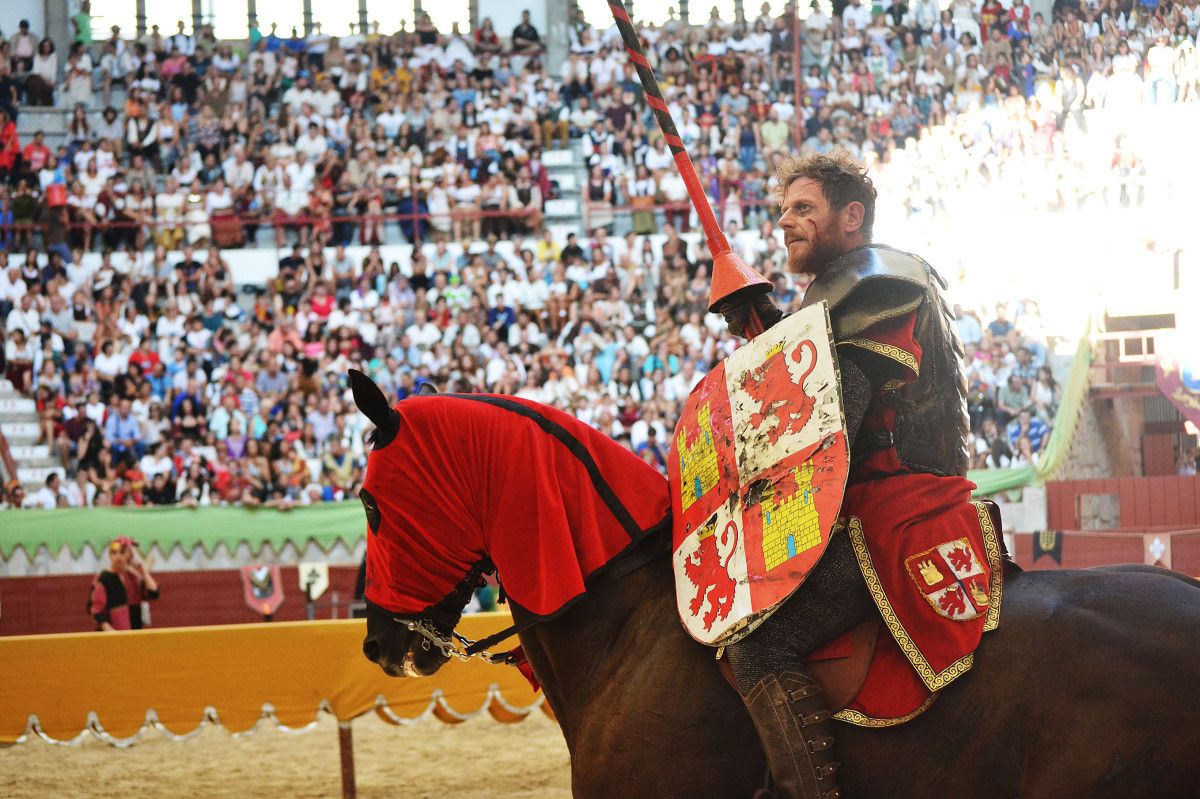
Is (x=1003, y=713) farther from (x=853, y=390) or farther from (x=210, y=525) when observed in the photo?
(x=210, y=525)

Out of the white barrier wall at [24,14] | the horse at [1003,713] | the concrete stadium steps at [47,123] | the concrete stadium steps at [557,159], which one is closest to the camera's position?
the horse at [1003,713]

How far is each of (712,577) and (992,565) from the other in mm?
617

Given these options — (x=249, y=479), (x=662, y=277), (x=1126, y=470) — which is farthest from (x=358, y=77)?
(x=1126, y=470)

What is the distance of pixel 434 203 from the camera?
16812 millimetres

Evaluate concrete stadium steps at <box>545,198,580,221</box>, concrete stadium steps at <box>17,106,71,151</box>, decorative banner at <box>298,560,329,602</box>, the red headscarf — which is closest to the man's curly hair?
the red headscarf

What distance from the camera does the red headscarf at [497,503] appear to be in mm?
2943

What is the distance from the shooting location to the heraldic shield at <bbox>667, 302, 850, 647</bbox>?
2641mm

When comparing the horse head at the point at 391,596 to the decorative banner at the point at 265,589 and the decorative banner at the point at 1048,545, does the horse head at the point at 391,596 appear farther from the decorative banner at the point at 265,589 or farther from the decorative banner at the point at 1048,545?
the decorative banner at the point at 1048,545

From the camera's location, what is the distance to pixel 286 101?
717 inches

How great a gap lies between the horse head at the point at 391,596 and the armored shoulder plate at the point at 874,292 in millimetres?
1077

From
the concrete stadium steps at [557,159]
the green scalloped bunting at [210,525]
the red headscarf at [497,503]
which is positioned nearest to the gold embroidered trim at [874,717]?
the red headscarf at [497,503]

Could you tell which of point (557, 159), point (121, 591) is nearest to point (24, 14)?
point (557, 159)

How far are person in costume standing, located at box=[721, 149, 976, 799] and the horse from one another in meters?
0.12

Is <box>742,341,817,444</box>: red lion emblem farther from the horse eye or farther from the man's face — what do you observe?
the horse eye
